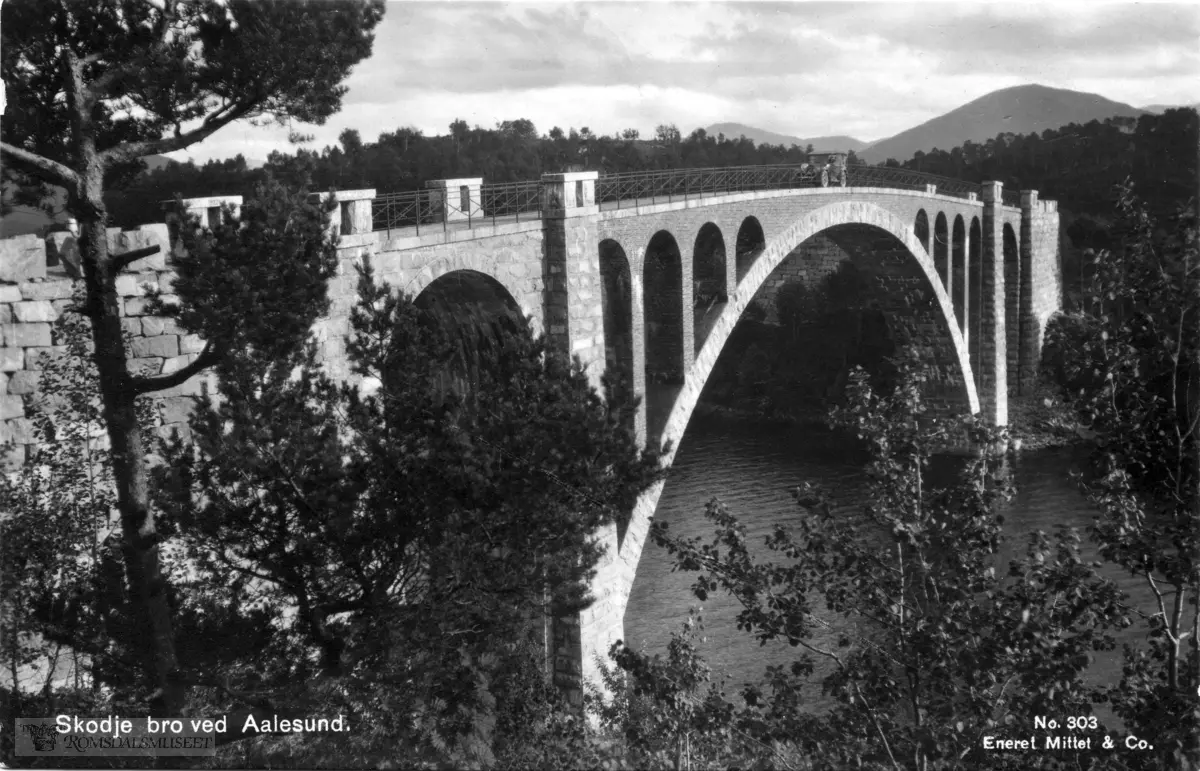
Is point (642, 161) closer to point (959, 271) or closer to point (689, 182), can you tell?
point (689, 182)

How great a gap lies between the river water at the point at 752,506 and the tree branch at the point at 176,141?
5385 millimetres

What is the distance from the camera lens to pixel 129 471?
20.4 ft

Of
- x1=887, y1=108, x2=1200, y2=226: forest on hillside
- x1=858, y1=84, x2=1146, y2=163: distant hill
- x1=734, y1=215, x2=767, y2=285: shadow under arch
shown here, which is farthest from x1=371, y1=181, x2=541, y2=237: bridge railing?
x1=887, y1=108, x2=1200, y2=226: forest on hillside

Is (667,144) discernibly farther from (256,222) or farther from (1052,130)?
(1052,130)

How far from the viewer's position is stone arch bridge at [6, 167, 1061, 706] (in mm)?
9242

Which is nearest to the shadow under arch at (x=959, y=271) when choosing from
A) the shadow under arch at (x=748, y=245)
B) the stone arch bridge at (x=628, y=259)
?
the stone arch bridge at (x=628, y=259)

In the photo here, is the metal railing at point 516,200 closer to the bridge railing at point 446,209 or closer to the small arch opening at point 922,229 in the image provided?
the bridge railing at point 446,209

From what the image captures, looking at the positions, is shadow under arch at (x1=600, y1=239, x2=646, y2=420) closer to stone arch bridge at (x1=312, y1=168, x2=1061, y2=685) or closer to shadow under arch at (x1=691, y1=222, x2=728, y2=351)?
stone arch bridge at (x1=312, y1=168, x2=1061, y2=685)

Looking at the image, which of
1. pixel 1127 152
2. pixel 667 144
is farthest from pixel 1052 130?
pixel 667 144

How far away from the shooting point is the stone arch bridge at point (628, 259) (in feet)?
30.3

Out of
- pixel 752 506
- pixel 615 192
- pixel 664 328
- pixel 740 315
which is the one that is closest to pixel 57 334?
pixel 615 192

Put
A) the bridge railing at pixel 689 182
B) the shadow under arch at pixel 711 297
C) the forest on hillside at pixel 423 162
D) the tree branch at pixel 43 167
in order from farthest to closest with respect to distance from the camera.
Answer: the shadow under arch at pixel 711 297 < the bridge railing at pixel 689 182 < the forest on hillside at pixel 423 162 < the tree branch at pixel 43 167

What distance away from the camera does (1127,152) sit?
91.7ft

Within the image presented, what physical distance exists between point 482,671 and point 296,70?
3604 millimetres
